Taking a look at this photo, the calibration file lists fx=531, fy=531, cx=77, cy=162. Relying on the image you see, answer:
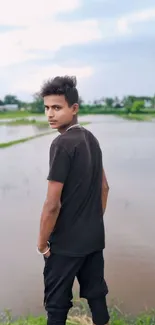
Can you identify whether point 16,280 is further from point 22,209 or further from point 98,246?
point 22,209

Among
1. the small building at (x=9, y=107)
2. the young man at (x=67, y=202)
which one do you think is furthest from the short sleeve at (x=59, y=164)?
the small building at (x=9, y=107)

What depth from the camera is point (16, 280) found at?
3781mm

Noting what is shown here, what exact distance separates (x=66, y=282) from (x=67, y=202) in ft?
1.23

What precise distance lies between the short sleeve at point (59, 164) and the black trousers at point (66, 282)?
379 mm

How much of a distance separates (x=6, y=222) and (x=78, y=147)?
3.27m

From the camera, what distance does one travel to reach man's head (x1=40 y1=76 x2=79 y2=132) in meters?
2.36

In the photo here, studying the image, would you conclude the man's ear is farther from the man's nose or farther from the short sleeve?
the short sleeve

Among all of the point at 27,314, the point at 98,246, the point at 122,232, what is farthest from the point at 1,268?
the point at 98,246

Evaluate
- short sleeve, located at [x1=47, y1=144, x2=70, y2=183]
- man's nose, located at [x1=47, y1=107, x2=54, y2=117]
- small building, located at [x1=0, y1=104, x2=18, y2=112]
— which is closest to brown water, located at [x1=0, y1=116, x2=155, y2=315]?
short sleeve, located at [x1=47, y1=144, x2=70, y2=183]

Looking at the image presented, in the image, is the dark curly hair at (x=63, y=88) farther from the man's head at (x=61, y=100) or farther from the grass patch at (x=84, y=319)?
the grass patch at (x=84, y=319)

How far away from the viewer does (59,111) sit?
7.82 feet

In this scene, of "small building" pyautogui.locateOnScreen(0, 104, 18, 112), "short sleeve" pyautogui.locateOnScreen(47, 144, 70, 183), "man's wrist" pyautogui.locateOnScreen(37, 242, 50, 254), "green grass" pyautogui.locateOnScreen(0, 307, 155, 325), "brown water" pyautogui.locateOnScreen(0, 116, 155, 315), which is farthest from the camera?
"small building" pyautogui.locateOnScreen(0, 104, 18, 112)

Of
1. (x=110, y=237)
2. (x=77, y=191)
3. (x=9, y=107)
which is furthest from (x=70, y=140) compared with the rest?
(x=9, y=107)

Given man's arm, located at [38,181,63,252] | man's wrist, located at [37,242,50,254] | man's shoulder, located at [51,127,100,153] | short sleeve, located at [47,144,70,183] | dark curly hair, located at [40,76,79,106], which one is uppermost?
dark curly hair, located at [40,76,79,106]
